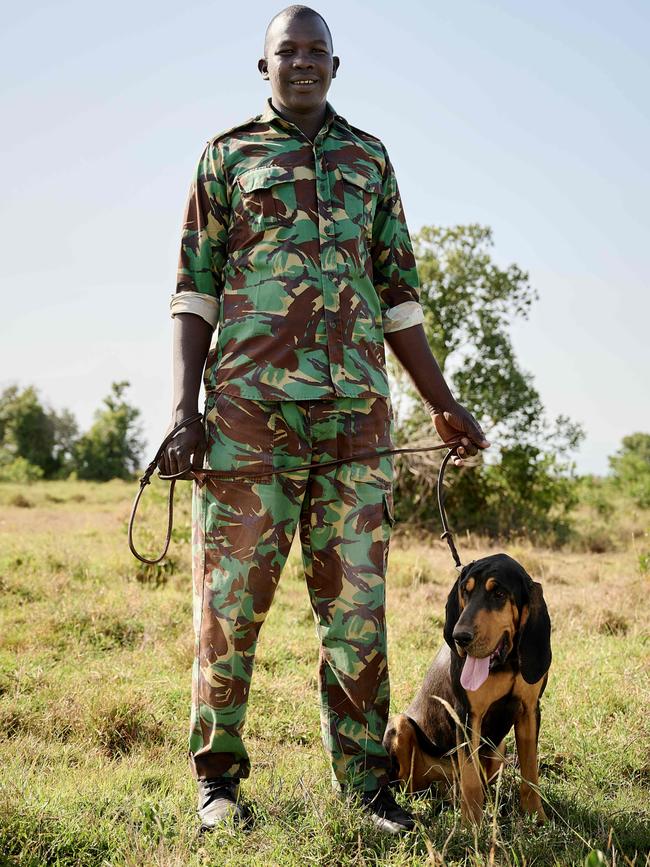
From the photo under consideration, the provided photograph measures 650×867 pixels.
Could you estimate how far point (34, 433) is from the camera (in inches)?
1481

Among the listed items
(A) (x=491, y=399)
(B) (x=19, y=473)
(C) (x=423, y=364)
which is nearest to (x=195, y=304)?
(C) (x=423, y=364)

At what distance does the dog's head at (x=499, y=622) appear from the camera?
298 centimetres

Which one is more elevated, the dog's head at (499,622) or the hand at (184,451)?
the hand at (184,451)

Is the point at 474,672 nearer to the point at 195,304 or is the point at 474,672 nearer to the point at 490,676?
the point at 490,676

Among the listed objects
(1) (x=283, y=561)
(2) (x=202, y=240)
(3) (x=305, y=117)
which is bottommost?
(1) (x=283, y=561)

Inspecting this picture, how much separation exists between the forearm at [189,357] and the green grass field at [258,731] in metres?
1.34

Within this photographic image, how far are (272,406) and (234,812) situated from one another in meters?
1.29

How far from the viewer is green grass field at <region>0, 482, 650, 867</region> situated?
2.75m

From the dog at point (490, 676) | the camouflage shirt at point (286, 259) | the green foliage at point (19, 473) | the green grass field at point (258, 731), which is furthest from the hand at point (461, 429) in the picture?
the green foliage at point (19, 473)

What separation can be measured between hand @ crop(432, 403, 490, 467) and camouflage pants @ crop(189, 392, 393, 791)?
1.20 ft

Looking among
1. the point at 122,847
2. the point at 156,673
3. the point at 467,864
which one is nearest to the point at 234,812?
the point at 122,847

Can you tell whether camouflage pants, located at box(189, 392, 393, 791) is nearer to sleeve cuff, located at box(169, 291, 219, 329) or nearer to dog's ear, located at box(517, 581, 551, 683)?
sleeve cuff, located at box(169, 291, 219, 329)

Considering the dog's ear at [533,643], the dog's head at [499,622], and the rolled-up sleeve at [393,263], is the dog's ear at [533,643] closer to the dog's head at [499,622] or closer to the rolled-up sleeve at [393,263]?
the dog's head at [499,622]

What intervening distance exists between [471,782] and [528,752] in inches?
9.1
